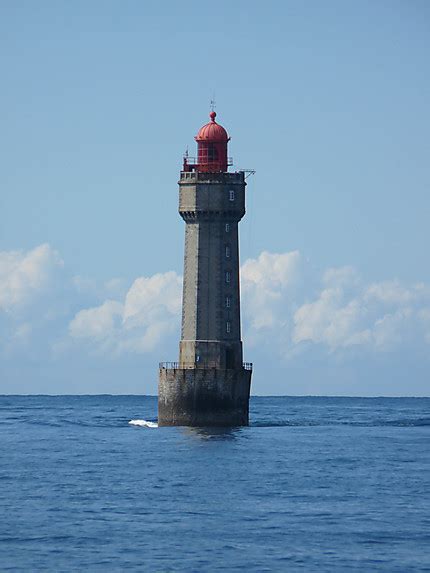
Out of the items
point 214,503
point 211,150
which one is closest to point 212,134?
point 211,150

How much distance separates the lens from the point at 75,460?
286ft

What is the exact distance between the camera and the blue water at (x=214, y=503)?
176 feet

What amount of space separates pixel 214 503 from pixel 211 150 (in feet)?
144

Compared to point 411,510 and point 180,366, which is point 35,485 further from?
point 180,366

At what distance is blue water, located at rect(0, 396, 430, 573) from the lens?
53.8m

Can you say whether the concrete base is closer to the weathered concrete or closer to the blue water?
the weathered concrete

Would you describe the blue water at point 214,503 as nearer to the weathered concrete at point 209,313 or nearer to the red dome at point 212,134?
the weathered concrete at point 209,313

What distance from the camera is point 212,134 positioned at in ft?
349

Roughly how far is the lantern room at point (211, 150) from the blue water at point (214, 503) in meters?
18.9

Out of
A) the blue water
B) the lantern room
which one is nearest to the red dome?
the lantern room

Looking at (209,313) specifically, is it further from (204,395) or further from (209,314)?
(204,395)

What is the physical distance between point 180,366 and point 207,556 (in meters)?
50.3

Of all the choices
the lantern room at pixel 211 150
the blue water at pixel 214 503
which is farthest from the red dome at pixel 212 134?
the blue water at pixel 214 503

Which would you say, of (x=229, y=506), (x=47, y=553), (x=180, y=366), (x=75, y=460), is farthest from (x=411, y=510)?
(x=180, y=366)
